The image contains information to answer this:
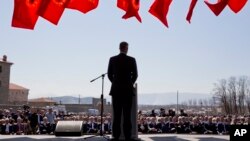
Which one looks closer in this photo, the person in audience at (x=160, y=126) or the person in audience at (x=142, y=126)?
the person in audience at (x=142, y=126)

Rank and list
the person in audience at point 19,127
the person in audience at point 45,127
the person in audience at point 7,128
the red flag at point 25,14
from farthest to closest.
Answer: the person in audience at point 45,127, the person in audience at point 19,127, the person in audience at point 7,128, the red flag at point 25,14

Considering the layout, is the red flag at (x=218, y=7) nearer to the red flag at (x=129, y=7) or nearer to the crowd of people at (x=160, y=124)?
the red flag at (x=129, y=7)

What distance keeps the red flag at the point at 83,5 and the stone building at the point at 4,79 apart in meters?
90.3

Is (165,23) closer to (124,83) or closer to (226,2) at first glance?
(226,2)

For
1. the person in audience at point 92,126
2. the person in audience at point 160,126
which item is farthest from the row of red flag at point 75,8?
the person in audience at point 160,126

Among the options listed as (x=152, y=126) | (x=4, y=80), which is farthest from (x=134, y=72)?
(x=4, y=80)

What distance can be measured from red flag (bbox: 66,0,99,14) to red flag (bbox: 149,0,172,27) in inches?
29.5

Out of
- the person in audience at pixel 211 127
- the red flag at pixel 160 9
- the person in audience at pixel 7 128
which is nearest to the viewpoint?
the red flag at pixel 160 9

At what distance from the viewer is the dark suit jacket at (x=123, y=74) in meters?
6.74

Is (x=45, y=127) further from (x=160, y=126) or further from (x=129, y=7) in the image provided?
(x=129, y=7)

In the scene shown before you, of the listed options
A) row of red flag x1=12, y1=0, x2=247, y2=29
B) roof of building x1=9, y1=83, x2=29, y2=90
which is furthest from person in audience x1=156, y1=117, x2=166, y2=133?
roof of building x1=9, y1=83, x2=29, y2=90

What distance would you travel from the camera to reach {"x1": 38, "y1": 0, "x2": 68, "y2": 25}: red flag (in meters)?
4.89

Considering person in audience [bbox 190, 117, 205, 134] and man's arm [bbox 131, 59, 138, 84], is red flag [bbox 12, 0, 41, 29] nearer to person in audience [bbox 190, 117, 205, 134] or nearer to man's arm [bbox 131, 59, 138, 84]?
man's arm [bbox 131, 59, 138, 84]

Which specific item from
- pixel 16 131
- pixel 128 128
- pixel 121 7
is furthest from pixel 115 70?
pixel 16 131
